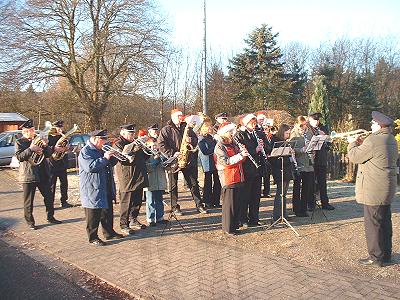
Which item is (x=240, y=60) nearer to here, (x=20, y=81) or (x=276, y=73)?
(x=276, y=73)

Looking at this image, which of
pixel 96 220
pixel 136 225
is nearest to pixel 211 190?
pixel 136 225

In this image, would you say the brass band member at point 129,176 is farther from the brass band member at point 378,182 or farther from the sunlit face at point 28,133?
the brass band member at point 378,182

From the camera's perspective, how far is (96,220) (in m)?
7.17

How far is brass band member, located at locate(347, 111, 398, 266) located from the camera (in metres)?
5.77

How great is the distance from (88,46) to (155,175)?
1955cm

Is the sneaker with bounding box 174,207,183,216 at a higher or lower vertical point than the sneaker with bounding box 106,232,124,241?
higher

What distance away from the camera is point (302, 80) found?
3506 cm

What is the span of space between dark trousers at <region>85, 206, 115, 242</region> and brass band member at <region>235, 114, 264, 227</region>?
2.44 meters

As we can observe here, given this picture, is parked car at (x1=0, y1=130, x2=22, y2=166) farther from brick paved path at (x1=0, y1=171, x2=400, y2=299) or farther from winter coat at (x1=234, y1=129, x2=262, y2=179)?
winter coat at (x1=234, y1=129, x2=262, y2=179)

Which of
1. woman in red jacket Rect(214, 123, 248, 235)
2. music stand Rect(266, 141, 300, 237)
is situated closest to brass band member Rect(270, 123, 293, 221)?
music stand Rect(266, 141, 300, 237)

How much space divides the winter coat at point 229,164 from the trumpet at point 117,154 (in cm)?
151

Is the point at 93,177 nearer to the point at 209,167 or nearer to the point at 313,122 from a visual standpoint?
the point at 209,167

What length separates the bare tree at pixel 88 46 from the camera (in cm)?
2438

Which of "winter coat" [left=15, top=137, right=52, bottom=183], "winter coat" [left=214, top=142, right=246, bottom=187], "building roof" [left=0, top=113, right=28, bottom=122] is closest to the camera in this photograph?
"winter coat" [left=214, top=142, right=246, bottom=187]
